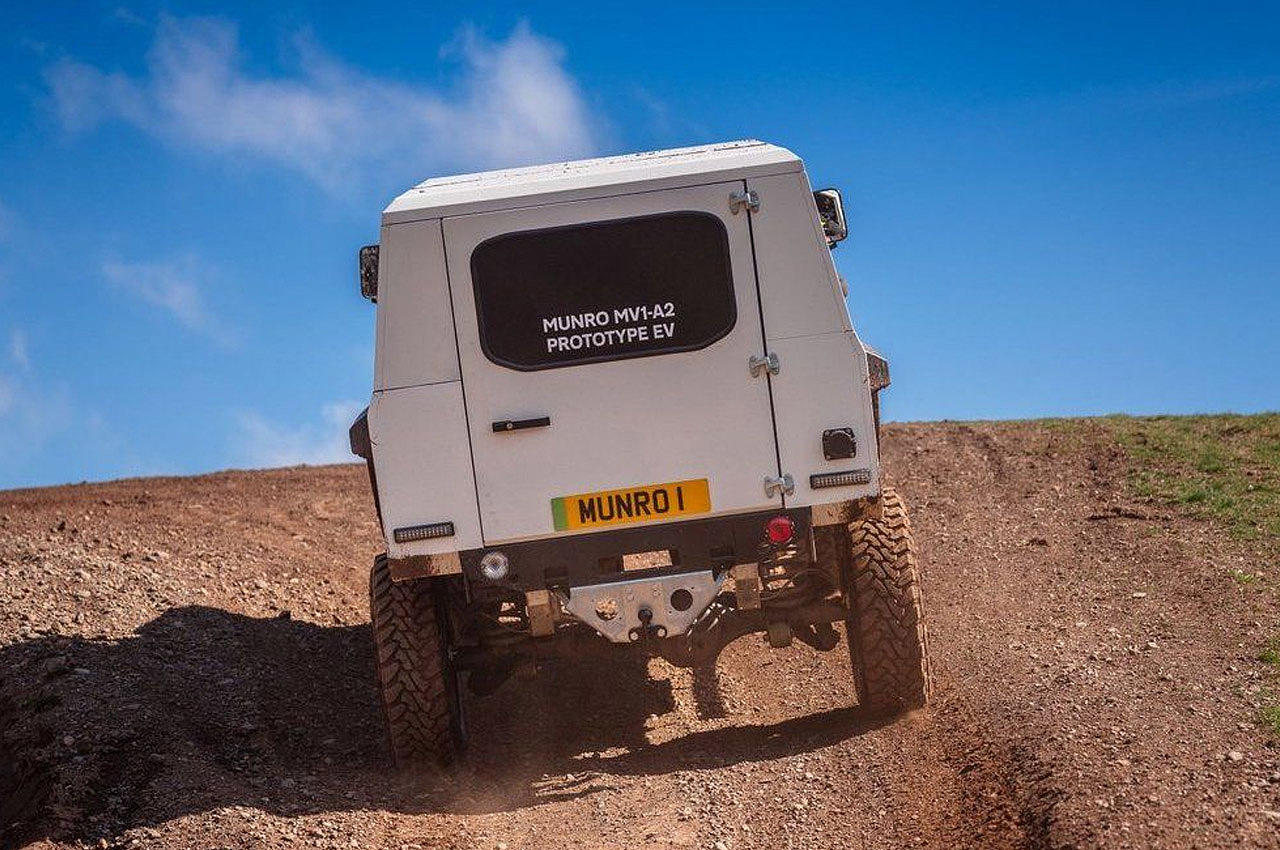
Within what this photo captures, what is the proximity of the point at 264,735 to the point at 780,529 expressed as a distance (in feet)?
12.1

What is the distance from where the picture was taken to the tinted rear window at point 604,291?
23.6 ft

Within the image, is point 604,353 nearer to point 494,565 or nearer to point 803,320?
point 803,320

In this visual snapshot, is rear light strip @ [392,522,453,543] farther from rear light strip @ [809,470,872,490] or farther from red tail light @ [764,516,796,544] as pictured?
rear light strip @ [809,470,872,490]

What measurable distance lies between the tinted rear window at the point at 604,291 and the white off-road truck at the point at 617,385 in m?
0.01

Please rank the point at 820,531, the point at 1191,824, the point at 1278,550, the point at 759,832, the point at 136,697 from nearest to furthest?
1. the point at 1191,824
2. the point at 759,832
3. the point at 820,531
4. the point at 136,697
5. the point at 1278,550

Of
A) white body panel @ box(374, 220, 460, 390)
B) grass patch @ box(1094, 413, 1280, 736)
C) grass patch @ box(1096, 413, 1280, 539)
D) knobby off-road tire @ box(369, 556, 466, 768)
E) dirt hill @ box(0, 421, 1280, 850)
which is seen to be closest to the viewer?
dirt hill @ box(0, 421, 1280, 850)

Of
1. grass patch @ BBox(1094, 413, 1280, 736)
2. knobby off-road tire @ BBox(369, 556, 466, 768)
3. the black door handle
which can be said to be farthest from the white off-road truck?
grass patch @ BBox(1094, 413, 1280, 736)

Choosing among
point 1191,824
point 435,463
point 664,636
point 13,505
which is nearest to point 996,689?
point 664,636

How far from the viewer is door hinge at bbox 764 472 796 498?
23.6 ft

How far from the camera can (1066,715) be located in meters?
7.09

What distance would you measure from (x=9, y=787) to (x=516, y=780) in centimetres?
305

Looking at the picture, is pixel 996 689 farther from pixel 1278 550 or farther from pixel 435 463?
pixel 1278 550

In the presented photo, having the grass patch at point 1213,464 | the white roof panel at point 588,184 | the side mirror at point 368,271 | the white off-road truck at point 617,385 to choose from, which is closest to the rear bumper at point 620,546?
the white off-road truck at point 617,385

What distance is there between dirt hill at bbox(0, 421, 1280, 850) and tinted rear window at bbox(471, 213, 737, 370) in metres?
2.29
